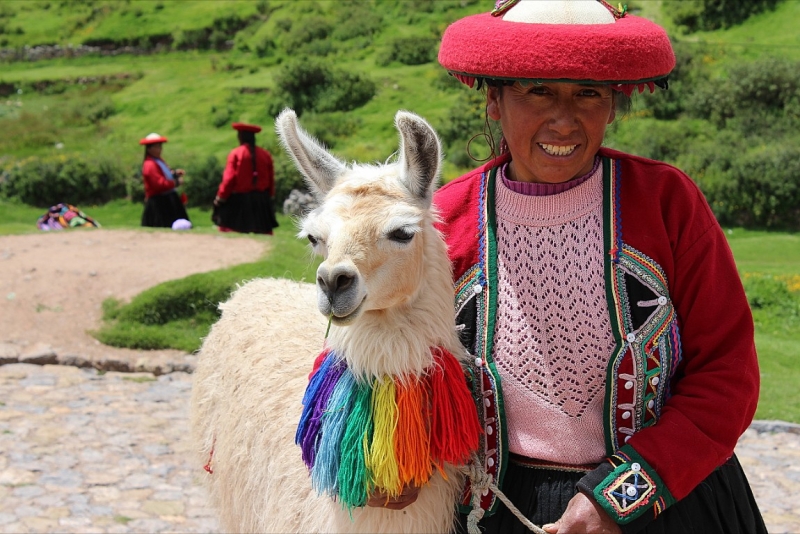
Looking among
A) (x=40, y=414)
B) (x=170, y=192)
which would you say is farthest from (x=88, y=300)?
(x=170, y=192)

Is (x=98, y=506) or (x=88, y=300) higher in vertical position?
(x=98, y=506)

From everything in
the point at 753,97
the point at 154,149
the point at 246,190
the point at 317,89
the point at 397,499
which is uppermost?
the point at 397,499

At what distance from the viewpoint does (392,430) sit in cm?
213

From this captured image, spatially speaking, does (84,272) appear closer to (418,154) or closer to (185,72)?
(418,154)

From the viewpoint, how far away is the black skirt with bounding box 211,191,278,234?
10758 mm

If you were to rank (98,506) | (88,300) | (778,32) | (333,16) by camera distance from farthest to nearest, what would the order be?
(333,16)
(778,32)
(88,300)
(98,506)

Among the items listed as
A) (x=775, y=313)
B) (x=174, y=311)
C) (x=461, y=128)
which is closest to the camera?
(x=174, y=311)

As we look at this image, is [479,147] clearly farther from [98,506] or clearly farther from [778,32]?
[98,506]

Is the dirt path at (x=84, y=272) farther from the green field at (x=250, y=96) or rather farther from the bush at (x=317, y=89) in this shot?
the bush at (x=317, y=89)

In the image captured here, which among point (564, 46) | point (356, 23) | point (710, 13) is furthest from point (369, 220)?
point (356, 23)

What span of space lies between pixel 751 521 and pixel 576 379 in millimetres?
547

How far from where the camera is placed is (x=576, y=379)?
2.11 metres

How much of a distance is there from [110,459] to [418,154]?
3659 millimetres

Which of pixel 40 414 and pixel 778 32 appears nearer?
pixel 40 414
